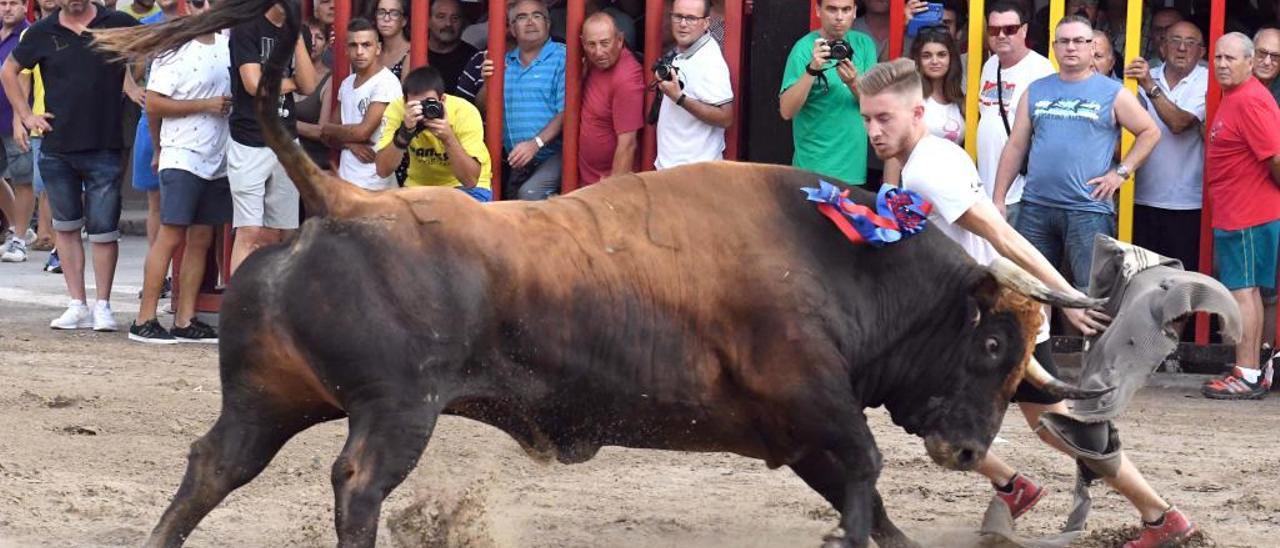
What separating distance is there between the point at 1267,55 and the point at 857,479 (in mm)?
4498

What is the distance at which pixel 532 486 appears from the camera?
6992 millimetres

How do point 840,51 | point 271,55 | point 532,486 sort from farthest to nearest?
1. point 840,51
2. point 532,486
3. point 271,55

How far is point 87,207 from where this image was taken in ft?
34.4

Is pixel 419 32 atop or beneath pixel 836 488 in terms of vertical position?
atop

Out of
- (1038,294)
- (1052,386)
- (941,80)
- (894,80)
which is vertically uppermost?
(894,80)

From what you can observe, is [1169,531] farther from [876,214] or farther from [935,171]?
[876,214]

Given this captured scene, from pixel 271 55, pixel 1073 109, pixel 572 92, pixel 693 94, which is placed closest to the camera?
pixel 271 55

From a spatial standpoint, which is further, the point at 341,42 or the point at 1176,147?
the point at 341,42

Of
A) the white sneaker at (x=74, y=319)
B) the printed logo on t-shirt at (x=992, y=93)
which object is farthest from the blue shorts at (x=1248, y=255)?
the white sneaker at (x=74, y=319)

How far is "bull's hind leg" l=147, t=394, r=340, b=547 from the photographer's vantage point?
17.0 ft

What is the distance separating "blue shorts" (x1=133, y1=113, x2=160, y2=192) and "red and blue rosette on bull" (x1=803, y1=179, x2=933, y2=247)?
238 inches

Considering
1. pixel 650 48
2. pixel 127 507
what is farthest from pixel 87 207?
pixel 127 507

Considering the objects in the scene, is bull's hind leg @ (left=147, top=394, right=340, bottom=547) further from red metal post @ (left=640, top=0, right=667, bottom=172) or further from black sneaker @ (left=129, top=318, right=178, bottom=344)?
black sneaker @ (left=129, top=318, right=178, bottom=344)

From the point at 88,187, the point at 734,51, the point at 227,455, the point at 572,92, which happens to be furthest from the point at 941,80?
the point at 227,455
